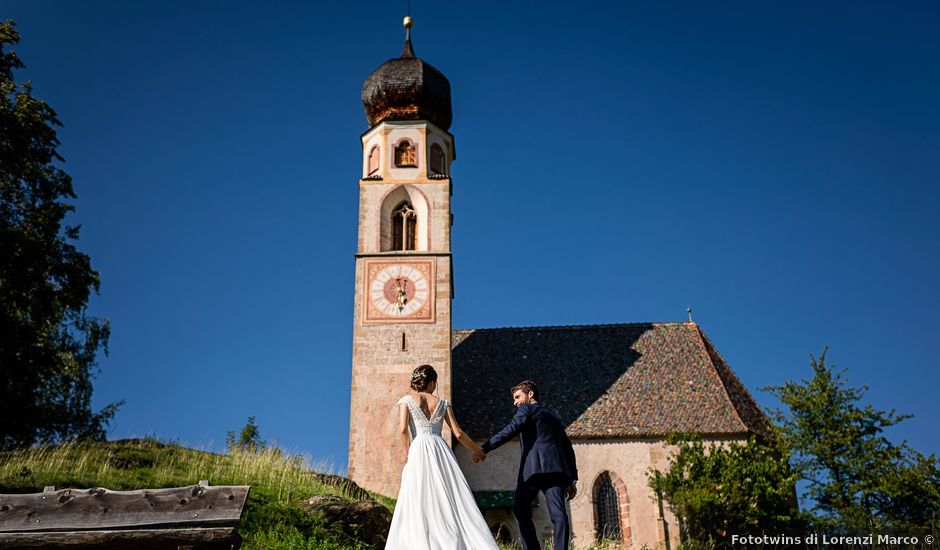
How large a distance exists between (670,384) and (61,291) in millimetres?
17959

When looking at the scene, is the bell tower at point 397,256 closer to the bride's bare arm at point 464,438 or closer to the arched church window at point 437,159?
the arched church window at point 437,159

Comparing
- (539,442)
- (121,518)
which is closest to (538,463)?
(539,442)

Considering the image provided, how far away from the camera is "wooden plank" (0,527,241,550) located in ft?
27.7

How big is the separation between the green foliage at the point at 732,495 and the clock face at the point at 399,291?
29.8 ft

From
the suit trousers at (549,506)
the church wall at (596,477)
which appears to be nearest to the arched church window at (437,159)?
the church wall at (596,477)

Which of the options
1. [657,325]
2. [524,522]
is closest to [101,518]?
[524,522]

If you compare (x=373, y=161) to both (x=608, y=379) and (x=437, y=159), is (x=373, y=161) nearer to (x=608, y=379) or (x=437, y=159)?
(x=437, y=159)

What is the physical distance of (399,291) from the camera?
94.6 feet

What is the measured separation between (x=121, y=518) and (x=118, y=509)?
9 centimetres

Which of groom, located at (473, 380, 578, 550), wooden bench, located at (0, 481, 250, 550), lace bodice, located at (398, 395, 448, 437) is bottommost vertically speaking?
wooden bench, located at (0, 481, 250, 550)

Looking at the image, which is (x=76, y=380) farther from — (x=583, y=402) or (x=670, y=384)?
(x=670, y=384)

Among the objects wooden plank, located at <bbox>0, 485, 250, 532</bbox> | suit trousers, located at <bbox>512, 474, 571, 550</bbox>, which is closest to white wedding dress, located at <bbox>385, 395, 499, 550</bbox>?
suit trousers, located at <bbox>512, 474, 571, 550</bbox>

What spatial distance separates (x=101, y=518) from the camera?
849 centimetres

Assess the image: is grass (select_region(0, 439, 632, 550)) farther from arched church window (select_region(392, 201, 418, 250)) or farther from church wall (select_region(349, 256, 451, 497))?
arched church window (select_region(392, 201, 418, 250))
